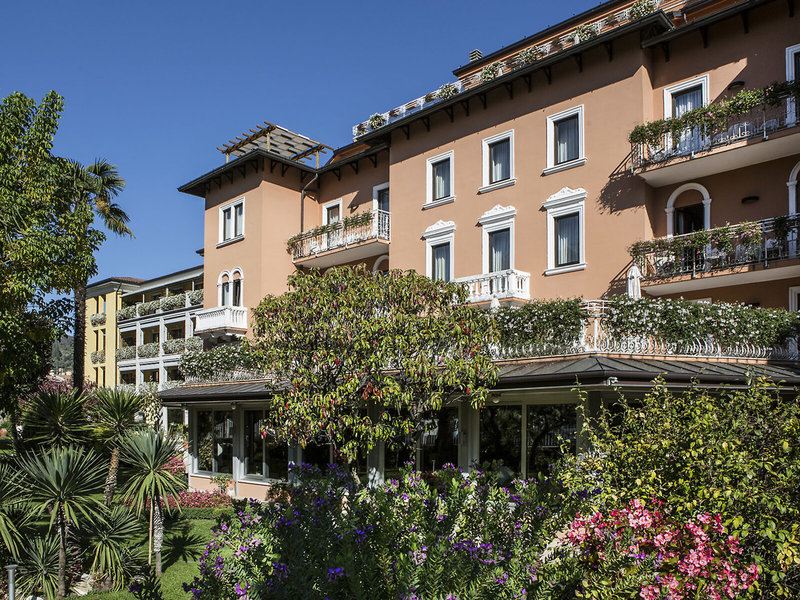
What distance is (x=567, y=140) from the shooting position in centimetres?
1992

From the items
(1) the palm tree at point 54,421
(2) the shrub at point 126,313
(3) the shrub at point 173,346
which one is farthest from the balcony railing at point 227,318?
(2) the shrub at point 126,313

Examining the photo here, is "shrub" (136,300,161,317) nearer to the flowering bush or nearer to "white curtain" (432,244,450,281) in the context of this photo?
"white curtain" (432,244,450,281)

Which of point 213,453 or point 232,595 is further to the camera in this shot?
point 213,453

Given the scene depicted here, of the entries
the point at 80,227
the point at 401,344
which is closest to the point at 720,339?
the point at 401,344

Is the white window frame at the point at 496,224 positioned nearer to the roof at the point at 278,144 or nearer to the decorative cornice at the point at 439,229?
the decorative cornice at the point at 439,229

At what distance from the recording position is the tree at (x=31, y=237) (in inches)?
463

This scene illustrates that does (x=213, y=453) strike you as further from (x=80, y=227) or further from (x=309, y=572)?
(x=309, y=572)

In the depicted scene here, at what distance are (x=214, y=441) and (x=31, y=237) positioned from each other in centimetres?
1410

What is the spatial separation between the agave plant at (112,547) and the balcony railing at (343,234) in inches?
552

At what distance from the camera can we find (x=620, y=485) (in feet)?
23.1

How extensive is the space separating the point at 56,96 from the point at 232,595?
33.9ft

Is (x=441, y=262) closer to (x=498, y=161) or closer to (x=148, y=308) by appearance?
(x=498, y=161)

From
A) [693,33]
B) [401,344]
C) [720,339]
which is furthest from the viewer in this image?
[693,33]

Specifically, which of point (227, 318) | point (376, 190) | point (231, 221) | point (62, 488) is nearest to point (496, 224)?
point (376, 190)
